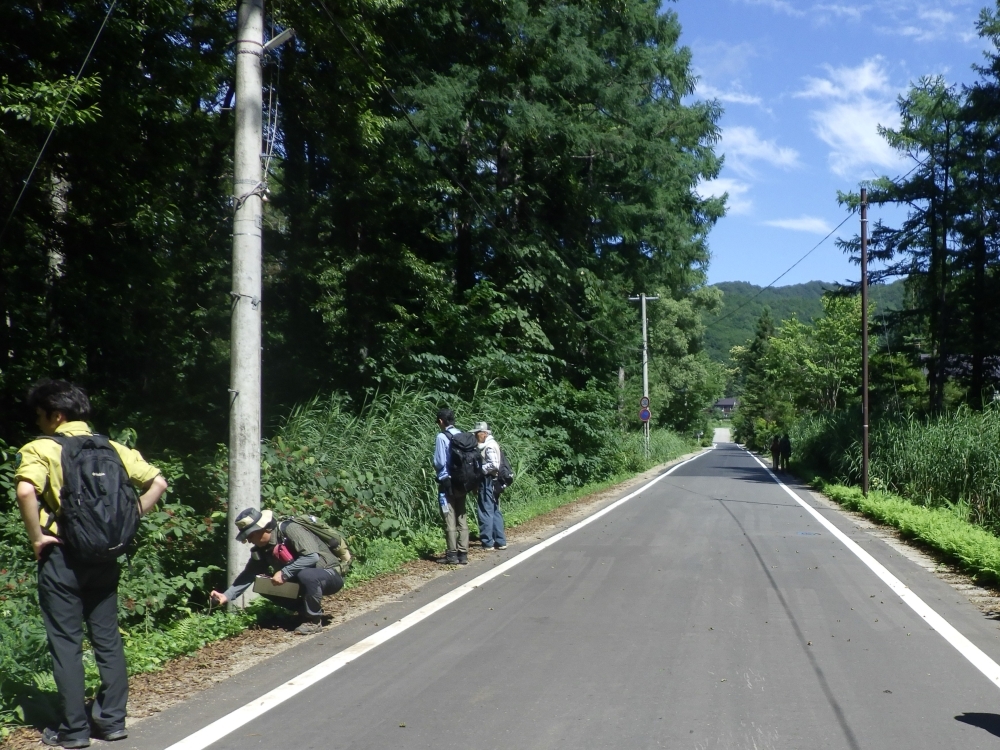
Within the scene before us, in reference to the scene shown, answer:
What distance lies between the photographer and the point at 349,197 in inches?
733

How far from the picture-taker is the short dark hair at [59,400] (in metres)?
5.11

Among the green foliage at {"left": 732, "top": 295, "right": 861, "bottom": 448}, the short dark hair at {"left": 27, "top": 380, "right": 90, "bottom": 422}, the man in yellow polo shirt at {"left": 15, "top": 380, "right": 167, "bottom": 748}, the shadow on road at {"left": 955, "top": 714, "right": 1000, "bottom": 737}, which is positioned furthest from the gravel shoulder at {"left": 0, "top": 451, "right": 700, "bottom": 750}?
the green foliage at {"left": 732, "top": 295, "right": 861, "bottom": 448}

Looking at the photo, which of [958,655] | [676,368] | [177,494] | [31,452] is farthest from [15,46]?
[676,368]

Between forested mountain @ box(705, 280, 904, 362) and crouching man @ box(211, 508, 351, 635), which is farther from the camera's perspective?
forested mountain @ box(705, 280, 904, 362)

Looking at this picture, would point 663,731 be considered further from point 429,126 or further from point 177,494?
point 429,126

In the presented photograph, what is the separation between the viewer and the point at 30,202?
469 inches

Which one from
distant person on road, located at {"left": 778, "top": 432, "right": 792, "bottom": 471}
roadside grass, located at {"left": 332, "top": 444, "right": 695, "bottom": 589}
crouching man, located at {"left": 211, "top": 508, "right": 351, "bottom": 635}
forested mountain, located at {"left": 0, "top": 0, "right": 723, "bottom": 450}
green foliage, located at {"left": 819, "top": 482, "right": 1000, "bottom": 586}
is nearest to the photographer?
crouching man, located at {"left": 211, "top": 508, "right": 351, "bottom": 635}

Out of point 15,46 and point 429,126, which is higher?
point 429,126

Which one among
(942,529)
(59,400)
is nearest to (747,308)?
(942,529)

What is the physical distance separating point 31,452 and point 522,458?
16.0 metres

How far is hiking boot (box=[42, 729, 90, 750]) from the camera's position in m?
4.80

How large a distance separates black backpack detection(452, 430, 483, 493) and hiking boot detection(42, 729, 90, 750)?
271 inches

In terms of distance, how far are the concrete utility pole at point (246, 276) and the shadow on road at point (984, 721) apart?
5.60m

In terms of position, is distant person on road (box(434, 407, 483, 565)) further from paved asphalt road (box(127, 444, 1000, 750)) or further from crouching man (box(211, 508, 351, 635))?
crouching man (box(211, 508, 351, 635))
